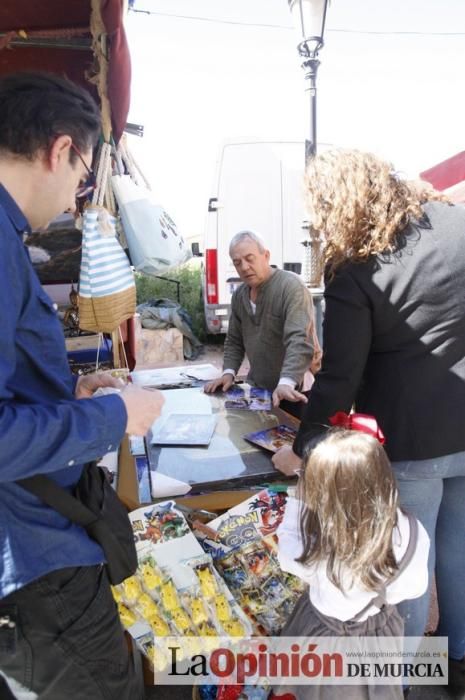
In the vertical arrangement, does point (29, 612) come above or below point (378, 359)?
below

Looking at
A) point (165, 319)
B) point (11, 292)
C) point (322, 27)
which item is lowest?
point (165, 319)

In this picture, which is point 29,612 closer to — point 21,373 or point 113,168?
point 21,373

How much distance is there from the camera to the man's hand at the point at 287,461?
154cm

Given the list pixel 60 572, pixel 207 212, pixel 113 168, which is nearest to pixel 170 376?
pixel 113 168

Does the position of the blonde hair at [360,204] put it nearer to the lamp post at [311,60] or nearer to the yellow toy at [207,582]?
the yellow toy at [207,582]

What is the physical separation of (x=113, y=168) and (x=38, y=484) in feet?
5.12

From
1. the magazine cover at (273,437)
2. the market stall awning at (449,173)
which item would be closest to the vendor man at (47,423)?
the magazine cover at (273,437)

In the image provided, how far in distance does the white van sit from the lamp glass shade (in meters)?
1.85

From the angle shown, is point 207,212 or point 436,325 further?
point 207,212

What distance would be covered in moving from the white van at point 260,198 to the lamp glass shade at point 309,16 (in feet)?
6.07

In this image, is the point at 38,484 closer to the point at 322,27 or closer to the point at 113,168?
the point at 113,168

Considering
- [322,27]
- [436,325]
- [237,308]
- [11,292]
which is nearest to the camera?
[11,292]

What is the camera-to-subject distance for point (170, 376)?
2.79 meters

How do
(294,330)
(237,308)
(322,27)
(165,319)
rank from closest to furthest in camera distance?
1. (294,330)
2. (237,308)
3. (322,27)
4. (165,319)
